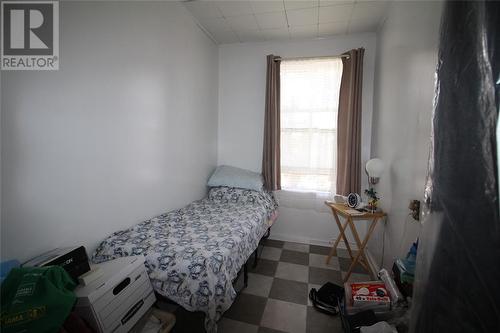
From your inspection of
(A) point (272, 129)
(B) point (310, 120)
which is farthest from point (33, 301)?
(B) point (310, 120)

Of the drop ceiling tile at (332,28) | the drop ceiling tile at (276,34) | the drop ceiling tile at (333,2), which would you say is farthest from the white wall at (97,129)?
the drop ceiling tile at (332,28)

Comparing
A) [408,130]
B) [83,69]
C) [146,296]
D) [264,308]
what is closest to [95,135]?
[83,69]

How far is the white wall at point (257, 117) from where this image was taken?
9.32 feet

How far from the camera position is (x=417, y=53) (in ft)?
4.96

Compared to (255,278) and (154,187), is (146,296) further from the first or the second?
(255,278)

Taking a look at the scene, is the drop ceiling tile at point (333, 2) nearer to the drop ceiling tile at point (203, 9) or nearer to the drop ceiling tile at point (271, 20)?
the drop ceiling tile at point (271, 20)

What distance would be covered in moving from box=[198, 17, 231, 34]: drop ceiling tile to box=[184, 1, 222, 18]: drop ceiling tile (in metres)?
0.08

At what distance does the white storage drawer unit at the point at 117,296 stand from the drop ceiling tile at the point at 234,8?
2.41 m

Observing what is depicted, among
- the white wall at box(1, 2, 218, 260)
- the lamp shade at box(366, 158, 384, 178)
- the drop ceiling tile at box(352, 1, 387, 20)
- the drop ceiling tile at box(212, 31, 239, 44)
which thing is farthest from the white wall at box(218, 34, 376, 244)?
the white wall at box(1, 2, 218, 260)

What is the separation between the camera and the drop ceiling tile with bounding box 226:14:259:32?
Answer: 244 centimetres

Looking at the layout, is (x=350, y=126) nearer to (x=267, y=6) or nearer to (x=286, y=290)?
(x=267, y=6)

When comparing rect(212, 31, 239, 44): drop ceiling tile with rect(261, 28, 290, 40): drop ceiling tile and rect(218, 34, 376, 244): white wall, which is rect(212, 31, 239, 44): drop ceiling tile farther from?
rect(261, 28, 290, 40): drop ceiling tile

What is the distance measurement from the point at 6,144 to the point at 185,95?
5.40 feet

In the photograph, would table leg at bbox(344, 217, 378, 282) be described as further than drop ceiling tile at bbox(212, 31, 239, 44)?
No
